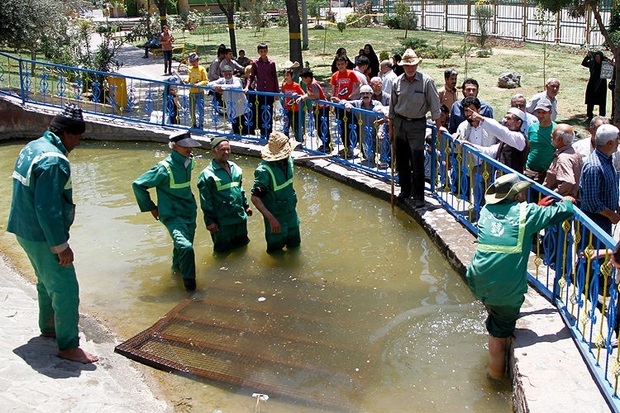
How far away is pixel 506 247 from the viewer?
528 cm

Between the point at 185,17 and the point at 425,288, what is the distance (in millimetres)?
39433

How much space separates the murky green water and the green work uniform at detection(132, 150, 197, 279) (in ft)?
1.43

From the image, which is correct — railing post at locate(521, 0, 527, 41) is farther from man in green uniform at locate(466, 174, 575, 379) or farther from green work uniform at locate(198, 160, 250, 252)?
man in green uniform at locate(466, 174, 575, 379)

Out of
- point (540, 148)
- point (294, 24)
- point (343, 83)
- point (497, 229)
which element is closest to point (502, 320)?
point (497, 229)

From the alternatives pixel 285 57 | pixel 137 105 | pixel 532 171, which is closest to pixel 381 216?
pixel 532 171

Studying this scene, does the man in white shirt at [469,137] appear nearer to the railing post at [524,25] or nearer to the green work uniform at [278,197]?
the green work uniform at [278,197]

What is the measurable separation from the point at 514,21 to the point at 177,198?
2774cm

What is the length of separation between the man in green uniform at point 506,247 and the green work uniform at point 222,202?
3.32 meters

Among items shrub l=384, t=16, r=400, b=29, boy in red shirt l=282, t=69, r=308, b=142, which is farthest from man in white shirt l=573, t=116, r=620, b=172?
shrub l=384, t=16, r=400, b=29

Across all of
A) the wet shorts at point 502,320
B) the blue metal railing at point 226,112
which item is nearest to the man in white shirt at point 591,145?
the wet shorts at point 502,320

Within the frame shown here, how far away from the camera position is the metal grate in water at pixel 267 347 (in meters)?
5.73

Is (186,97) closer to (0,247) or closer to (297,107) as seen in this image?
(297,107)

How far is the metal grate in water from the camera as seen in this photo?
5734 mm

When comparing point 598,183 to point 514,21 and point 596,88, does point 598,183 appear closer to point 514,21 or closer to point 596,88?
point 596,88
